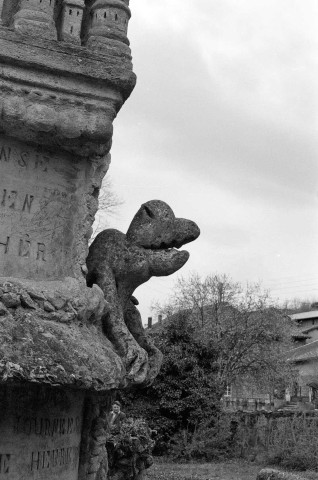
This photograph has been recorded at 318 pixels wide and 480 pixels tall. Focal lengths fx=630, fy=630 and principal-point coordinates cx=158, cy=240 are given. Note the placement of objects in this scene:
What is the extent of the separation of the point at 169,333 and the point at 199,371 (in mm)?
1689

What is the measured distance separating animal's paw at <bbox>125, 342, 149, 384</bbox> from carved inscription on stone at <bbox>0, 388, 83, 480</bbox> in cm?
37

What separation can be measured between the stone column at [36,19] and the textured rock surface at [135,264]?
1.39 metres

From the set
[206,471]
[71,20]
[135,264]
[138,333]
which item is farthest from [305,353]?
[71,20]

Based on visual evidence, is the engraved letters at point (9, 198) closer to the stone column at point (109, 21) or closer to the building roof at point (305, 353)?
the stone column at point (109, 21)

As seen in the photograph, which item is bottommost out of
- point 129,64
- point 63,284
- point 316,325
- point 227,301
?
point 63,284

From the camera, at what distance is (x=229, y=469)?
17.9 metres

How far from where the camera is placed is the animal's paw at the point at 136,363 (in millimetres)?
4195

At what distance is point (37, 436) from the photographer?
378 cm

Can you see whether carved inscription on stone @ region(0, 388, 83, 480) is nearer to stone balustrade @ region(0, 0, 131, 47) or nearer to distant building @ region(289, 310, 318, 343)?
stone balustrade @ region(0, 0, 131, 47)

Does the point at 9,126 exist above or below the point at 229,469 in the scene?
above

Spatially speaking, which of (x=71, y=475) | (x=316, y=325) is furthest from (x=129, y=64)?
(x=316, y=325)

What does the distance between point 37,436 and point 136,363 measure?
2.66ft

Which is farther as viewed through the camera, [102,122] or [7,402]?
[102,122]

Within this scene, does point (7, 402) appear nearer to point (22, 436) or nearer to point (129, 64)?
point (22, 436)
